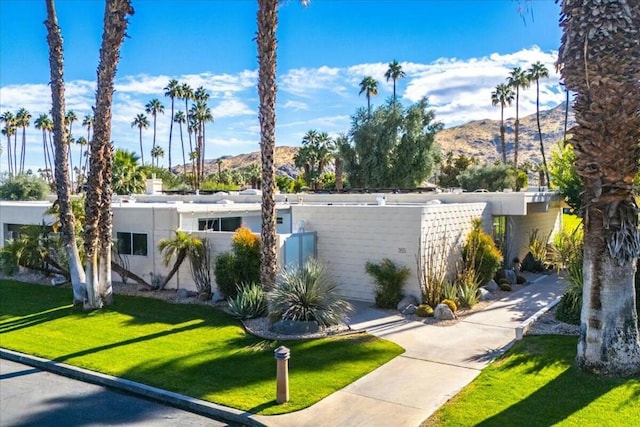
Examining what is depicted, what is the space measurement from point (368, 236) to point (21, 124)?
6953 centimetres

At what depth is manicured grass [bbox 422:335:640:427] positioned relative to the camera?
7219 millimetres

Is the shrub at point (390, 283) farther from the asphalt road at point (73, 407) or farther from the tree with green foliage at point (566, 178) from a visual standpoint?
the tree with green foliage at point (566, 178)

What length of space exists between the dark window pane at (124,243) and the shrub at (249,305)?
21.3 feet

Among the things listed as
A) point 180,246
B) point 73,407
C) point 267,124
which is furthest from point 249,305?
point 73,407

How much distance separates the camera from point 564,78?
28.4ft

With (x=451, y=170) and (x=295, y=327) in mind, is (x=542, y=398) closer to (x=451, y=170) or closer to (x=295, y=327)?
(x=295, y=327)

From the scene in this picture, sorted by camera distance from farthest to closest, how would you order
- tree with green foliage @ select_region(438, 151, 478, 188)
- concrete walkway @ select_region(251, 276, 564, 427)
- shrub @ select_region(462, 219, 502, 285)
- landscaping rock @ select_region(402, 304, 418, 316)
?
tree with green foliage @ select_region(438, 151, 478, 188)
shrub @ select_region(462, 219, 502, 285)
landscaping rock @ select_region(402, 304, 418, 316)
concrete walkway @ select_region(251, 276, 564, 427)

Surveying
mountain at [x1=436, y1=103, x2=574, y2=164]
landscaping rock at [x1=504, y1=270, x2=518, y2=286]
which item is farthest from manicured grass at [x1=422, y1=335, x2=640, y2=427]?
mountain at [x1=436, y1=103, x2=574, y2=164]

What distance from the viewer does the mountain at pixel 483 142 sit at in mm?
156688

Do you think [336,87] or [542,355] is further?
[336,87]

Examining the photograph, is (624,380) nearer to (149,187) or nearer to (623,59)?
(623,59)

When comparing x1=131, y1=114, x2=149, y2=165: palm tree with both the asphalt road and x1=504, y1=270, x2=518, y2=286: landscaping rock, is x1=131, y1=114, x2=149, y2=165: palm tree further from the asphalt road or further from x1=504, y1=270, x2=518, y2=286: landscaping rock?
the asphalt road

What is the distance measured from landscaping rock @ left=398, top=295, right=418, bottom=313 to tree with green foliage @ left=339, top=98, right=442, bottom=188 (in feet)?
89.6

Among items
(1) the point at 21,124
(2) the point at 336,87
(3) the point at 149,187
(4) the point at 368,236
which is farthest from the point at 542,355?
(1) the point at 21,124
